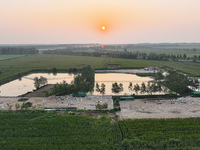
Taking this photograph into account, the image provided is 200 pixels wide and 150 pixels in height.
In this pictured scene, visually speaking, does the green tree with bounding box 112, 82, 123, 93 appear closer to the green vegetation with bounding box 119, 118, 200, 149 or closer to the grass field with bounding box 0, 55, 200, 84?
the green vegetation with bounding box 119, 118, 200, 149

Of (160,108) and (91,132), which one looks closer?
(91,132)

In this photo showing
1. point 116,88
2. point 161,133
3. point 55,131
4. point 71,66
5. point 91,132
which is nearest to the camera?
point 161,133

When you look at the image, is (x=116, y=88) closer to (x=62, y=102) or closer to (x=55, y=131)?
(x=62, y=102)

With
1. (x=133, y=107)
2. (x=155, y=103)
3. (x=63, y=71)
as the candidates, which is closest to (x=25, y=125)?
(x=133, y=107)

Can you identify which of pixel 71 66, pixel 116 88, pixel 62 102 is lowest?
pixel 62 102

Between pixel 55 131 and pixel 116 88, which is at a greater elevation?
pixel 116 88

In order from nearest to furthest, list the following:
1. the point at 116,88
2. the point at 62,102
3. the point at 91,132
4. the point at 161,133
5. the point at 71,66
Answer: the point at 161,133 < the point at 91,132 < the point at 62,102 < the point at 116,88 < the point at 71,66

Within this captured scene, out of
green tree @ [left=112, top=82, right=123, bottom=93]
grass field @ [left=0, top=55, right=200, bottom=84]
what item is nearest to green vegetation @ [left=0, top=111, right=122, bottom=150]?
green tree @ [left=112, top=82, right=123, bottom=93]

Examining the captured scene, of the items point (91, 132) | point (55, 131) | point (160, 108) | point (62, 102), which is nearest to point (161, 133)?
point (91, 132)
